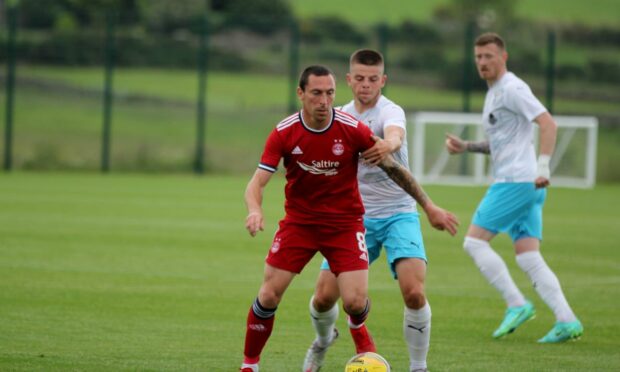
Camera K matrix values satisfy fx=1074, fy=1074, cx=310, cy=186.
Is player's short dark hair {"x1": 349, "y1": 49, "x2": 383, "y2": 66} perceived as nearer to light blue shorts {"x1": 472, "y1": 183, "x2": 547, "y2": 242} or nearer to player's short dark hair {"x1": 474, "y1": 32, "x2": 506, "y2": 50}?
player's short dark hair {"x1": 474, "y1": 32, "x2": 506, "y2": 50}

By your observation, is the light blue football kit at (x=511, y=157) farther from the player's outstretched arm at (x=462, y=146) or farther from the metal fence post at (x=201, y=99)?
the metal fence post at (x=201, y=99)

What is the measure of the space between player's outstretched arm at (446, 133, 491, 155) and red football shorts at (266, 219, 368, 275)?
2745mm

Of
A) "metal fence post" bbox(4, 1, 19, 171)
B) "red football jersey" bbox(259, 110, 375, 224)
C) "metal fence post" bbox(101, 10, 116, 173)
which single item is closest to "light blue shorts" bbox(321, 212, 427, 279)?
"red football jersey" bbox(259, 110, 375, 224)

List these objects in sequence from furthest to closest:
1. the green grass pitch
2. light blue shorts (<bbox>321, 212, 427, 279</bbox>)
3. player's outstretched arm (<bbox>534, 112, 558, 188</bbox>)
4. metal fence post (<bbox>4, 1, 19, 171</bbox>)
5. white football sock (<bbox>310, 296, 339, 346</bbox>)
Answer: metal fence post (<bbox>4, 1, 19, 171</bbox>), player's outstretched arm (<bbox>534, 112, 558, 188</bbox>), the green grass pitch, white football sock (<bbox>310, 296, 339, 346</bbox>), light blue shorts (<bbox>321, 212, 427, 279</bbox>)

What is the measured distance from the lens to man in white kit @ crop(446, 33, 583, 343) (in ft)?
31.7

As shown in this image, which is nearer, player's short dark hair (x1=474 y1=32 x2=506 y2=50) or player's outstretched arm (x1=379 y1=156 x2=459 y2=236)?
player's outstretched arm (x1=379 y1=156 x2=459 y2=236)

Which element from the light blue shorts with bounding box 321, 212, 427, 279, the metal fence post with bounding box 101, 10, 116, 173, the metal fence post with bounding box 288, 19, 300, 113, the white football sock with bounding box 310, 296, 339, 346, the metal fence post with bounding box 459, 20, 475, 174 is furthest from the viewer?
the metal fence post with bounding box 288, 19, 300, 113

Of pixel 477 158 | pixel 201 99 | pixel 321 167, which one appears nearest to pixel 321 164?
pixel 321 167

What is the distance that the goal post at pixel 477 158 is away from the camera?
30.6 metres

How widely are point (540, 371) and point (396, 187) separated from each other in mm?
1769

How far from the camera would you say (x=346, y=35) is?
3775 centimetres

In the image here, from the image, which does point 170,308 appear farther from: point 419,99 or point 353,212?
point 419,99

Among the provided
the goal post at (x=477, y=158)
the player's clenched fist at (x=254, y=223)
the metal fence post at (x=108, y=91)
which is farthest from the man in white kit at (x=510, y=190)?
the metal fence post at (x=108, y=91)

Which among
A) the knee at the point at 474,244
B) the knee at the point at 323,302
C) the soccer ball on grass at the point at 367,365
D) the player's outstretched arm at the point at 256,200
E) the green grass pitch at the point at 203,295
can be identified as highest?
the player's outstretched arm at the point at 256,200
